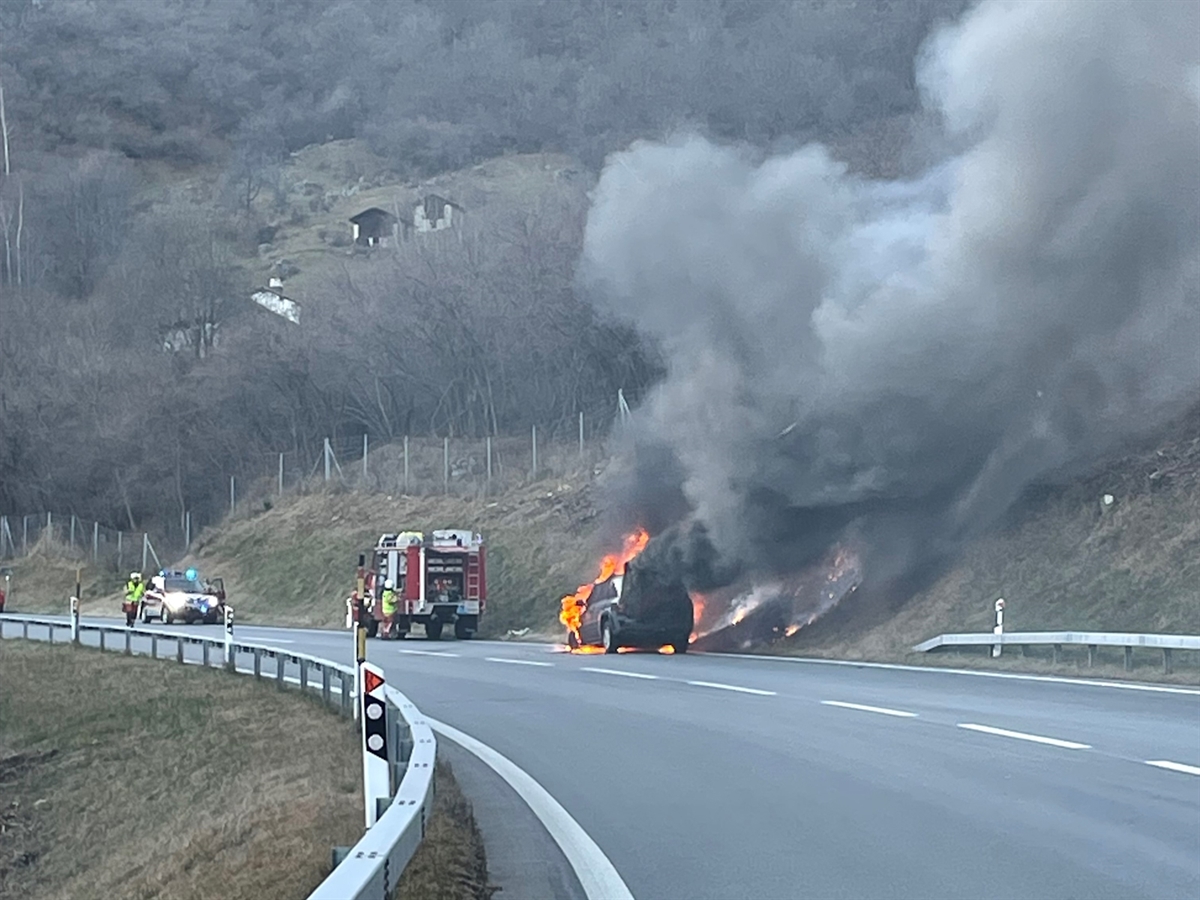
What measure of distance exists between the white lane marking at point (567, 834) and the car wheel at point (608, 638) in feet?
51.7

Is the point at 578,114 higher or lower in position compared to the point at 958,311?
higher

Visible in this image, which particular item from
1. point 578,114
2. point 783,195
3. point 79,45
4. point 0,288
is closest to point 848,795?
point 783,195

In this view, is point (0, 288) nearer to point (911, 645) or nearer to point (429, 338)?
point (429, 338)

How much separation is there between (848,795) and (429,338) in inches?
2049

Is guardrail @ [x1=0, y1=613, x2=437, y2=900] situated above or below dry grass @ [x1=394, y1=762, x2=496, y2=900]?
above

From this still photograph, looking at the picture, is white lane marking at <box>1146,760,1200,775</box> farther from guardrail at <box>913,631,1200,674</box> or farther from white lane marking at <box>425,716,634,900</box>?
guardrail at <box>913,631,1200,674</box>

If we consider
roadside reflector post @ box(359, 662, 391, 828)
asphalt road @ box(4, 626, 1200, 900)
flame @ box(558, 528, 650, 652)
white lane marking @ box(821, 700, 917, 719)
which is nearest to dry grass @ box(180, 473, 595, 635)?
flame @ box(558, 528, 650, 652)

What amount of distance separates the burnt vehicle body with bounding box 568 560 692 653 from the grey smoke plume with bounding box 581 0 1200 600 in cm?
64

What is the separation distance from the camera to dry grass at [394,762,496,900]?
8.45 meters

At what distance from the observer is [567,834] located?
34.8 ft

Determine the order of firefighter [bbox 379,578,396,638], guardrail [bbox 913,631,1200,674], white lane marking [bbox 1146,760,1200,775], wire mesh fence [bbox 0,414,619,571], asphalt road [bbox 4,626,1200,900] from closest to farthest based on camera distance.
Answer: asphalt road [bbox 4,626,1200,900]
white lane marking [bbox 1146,760,1200,775]
guardrail [bbox 913,631,1200,674]
firefighter [bbox 379,578,396,638]
wire mesh fence [bbox 0,414,619,571]

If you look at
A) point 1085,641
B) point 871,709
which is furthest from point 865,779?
point 1085,641

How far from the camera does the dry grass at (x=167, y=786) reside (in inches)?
414

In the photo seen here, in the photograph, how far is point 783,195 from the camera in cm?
3350
